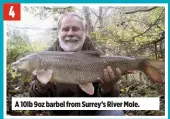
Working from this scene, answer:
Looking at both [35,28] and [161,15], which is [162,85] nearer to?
[161,15]

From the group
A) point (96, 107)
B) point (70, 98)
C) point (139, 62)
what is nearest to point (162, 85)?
point (139, 62)

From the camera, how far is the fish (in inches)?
142

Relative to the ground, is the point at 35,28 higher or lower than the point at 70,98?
higher

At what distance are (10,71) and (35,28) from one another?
51cm

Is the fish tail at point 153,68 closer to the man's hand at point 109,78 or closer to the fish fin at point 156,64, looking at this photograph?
the fish fin at point 156,64

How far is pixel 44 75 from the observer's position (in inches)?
141

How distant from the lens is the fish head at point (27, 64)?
363 cm

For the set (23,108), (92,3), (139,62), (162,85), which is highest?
(92,3)

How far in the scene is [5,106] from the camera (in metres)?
3.80
